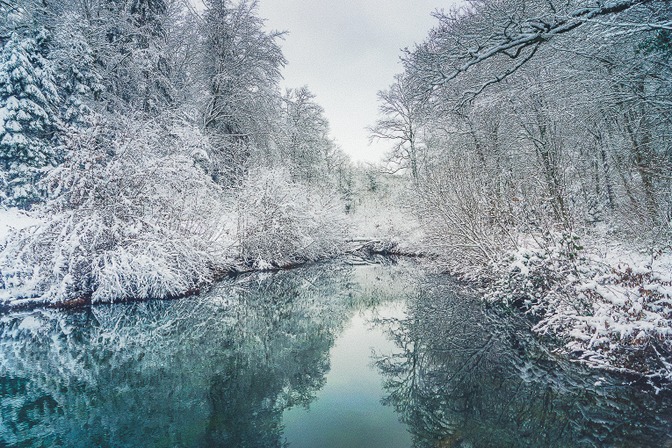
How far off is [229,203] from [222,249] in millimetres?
3112

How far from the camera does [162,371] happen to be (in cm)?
493


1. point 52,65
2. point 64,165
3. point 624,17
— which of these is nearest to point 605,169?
point 624,17

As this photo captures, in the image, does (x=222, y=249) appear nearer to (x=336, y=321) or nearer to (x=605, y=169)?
(x=336, y=321)

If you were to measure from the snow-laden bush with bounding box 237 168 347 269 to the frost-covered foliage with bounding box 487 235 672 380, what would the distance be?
9.31m

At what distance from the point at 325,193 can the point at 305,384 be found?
1486 cm

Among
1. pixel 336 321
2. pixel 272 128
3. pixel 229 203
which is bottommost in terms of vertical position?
pixel 336 321

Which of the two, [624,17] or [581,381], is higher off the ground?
[624,17]

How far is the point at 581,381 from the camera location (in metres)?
4.17

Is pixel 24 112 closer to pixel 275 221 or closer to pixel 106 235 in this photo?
pixel 106 235

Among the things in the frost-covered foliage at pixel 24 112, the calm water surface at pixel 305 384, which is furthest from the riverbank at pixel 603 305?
the frost-covered foliage at pixel 24 112

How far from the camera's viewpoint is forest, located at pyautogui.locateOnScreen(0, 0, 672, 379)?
5.06 meters

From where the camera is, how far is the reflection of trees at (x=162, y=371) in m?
3.48

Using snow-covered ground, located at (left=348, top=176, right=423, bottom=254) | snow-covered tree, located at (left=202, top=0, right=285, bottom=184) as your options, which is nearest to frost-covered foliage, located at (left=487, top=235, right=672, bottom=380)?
snow-covered ground, located at (left=348, top=176, right=423, bottom=254)

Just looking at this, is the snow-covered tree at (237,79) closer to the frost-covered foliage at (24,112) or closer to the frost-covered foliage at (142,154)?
the frost-covered foliage at (142,154)
